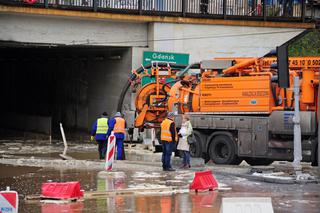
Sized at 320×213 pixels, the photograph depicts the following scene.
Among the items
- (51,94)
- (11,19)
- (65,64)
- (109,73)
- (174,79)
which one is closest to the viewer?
(174,79)

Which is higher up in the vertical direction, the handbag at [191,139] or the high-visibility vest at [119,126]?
the high-visibility vest at [119,126]

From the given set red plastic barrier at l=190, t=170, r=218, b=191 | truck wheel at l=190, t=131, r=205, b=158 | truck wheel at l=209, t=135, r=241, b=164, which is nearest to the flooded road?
red plastic barrier at l=190, t=170, r=218, b=191

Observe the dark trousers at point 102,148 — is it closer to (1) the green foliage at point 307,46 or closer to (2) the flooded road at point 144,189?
(2) the flooded road at point 144,189

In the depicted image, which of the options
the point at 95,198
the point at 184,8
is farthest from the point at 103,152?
the point at 184,8

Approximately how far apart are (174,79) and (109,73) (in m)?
9.09

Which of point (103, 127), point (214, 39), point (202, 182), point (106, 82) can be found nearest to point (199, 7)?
point (214, 39)

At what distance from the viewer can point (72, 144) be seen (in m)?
34.0

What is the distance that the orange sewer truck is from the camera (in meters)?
22.0

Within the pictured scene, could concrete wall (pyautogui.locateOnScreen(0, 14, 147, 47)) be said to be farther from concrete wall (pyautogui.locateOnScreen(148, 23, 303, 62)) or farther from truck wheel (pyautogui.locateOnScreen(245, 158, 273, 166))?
truck wheel (pyautogui.locateOnScreen(245, 158, 273, 166))

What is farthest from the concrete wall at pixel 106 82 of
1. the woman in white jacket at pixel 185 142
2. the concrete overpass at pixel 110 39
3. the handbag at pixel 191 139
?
the woman in white jacket at pixel 185 142

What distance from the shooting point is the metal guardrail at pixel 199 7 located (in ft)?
111

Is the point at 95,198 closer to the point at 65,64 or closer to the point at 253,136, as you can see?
the point at 253,136

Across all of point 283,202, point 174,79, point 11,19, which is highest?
point 11,19

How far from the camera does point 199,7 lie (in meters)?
36.5
